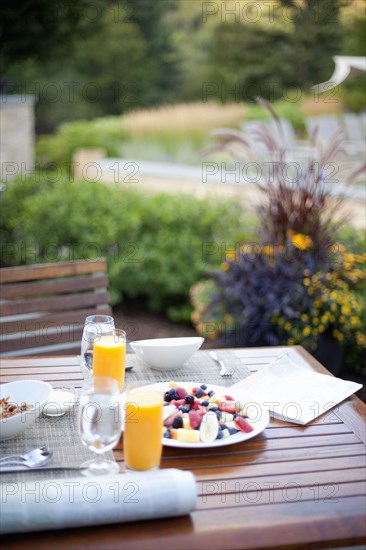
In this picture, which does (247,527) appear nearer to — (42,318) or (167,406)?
(167,406)

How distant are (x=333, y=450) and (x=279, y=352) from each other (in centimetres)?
75

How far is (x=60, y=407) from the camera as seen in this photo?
1.94m

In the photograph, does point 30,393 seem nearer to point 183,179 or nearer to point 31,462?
point 31,462

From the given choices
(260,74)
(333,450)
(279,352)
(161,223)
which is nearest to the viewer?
(333,450)

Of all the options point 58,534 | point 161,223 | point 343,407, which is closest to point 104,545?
point 58,534

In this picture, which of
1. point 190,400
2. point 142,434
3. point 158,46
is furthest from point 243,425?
point 158,46

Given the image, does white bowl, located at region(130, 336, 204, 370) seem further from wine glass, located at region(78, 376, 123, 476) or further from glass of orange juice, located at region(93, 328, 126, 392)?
wine glass, located at region(78, 376, 123, 476)

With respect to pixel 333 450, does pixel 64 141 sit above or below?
above

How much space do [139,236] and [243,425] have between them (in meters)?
3.88

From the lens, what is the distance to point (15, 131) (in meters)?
10.3

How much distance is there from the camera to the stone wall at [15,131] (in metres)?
10.0

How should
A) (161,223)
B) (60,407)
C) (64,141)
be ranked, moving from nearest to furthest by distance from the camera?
(60,407), (161,223), (64,141)

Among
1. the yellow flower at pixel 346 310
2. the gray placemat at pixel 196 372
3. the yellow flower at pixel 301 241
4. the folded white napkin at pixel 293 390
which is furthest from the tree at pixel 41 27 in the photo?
the folded white napkin at pixel 293 390

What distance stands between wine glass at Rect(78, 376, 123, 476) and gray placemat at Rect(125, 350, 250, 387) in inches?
23.6
